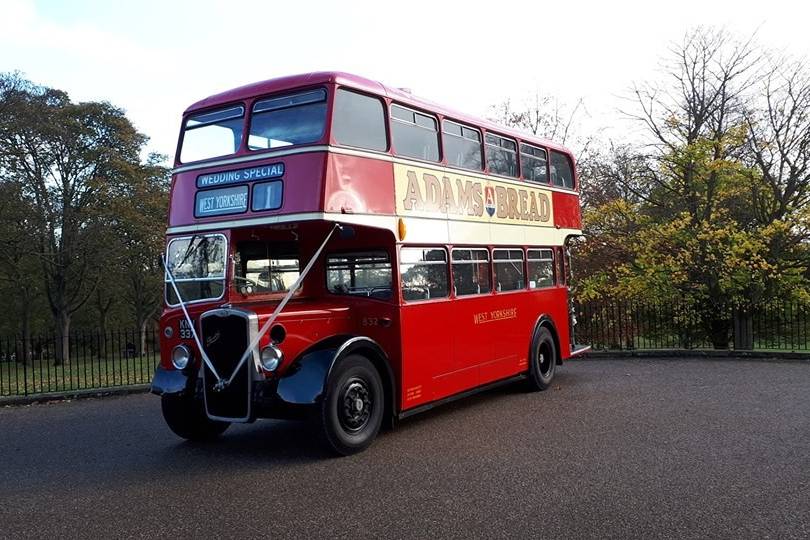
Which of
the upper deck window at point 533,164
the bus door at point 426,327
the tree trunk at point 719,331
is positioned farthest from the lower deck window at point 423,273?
the tree trunk at point 719,331

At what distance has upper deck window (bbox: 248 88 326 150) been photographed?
6.81 meters

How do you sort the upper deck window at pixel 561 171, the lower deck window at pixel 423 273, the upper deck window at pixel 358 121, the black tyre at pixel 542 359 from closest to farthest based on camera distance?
the upper deck window at pixel 358 121, the lower deck window at pixel 423 273, the black tyre at pixel 542 359, the upper deck window at pixel 561 171

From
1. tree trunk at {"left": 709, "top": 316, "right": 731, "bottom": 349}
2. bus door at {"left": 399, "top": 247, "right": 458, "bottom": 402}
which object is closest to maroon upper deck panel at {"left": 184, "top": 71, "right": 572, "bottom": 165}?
bus door at {"left": 399, "top": 247, "right": 458, "bottom": 402}

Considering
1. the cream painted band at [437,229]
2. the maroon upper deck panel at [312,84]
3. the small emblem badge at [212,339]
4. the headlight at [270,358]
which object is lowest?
the headlight at [270,358]

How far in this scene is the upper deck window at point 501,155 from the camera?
9.58 metres

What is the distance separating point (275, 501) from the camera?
533 cm

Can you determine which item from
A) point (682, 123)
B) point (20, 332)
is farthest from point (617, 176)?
point (20, 332)

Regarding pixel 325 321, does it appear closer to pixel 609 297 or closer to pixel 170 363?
pixel 170 363

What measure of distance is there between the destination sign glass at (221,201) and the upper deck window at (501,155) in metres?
3.89

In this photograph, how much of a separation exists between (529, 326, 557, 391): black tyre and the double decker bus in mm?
1257

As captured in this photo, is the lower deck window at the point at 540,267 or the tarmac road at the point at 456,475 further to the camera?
the lower deck window at the point at 540,267

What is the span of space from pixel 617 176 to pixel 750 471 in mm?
16779

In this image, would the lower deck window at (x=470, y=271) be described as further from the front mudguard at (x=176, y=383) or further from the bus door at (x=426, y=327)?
the front mudguard at (x=176, y=383)

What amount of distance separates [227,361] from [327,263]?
1897 millimetres
